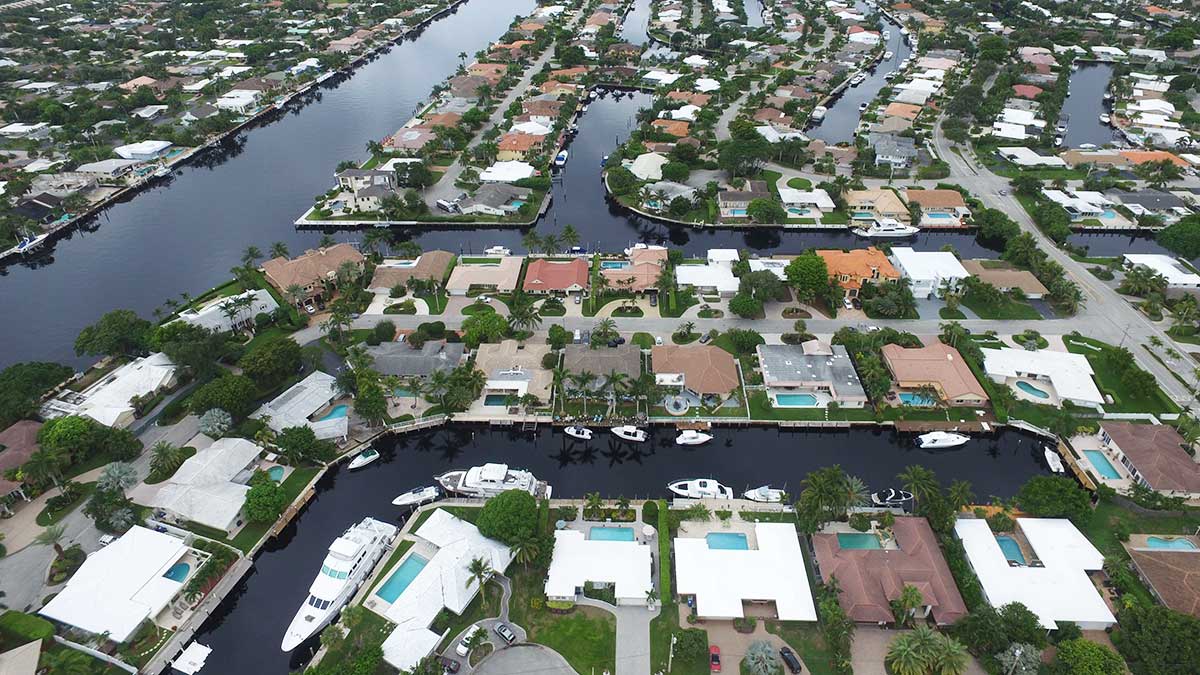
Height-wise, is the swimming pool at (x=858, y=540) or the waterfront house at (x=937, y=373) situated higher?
the waterfront house at (x=937, y=373)

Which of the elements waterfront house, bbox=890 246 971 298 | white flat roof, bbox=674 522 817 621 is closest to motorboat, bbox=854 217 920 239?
waterfront house, bbox=890 246 971 298

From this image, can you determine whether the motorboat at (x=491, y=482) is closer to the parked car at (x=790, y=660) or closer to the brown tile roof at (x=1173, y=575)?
the parked car at (x=790, y=660)

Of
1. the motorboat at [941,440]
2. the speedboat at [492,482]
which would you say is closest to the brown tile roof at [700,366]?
the speedboat at [492,482]

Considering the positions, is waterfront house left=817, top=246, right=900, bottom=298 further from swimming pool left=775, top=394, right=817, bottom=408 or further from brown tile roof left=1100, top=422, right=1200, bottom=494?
brown tile roof left=1100, top=422, right=1200, bottom=494

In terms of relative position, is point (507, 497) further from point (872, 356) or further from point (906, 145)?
point (906, 145)

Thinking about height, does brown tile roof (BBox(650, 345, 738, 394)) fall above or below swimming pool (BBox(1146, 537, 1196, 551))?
above

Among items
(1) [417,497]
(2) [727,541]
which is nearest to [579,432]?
(1) [417,497]
